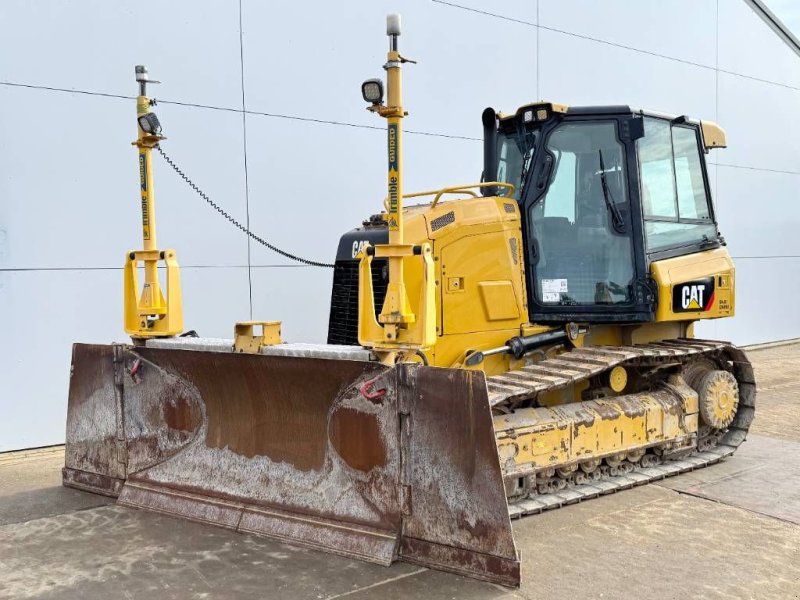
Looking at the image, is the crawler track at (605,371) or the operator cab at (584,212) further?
the operator cab at (584,212)

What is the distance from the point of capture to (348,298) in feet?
18.4

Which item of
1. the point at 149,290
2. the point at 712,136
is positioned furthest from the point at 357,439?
the point at 712,136

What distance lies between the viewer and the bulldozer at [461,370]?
4.10 m

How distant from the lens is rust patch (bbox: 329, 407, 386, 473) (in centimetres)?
423

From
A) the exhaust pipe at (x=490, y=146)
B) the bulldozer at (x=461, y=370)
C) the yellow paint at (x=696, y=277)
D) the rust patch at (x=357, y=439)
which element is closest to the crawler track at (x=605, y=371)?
the bulldozer at (x=461, y=370)

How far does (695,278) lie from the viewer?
6.14 m

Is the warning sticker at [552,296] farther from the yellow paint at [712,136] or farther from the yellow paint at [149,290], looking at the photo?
the yellow paint at [149,290]

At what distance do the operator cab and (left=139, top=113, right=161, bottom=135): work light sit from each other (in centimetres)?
255

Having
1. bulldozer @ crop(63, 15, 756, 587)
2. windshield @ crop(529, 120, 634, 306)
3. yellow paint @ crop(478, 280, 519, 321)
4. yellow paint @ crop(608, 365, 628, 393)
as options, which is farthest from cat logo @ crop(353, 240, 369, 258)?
yellow paint @ crop(608, 365, 628, 393)

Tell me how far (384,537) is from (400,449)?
51 centimetres

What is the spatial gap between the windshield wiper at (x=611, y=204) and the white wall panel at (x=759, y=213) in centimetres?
910

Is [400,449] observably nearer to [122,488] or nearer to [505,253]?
[505,253]

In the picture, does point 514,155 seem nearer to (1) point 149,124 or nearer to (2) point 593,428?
(2) point 593,428

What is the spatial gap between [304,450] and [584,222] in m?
2.91
